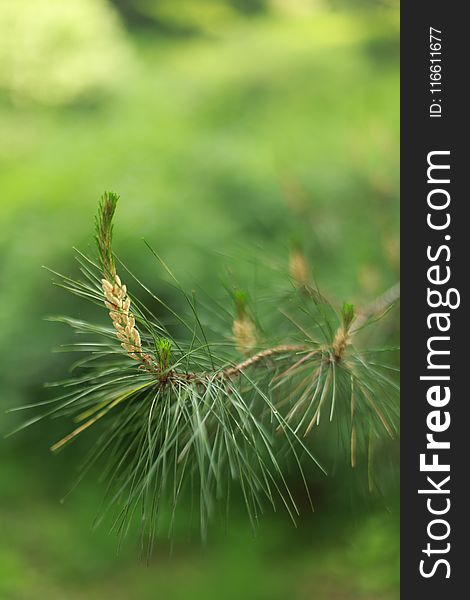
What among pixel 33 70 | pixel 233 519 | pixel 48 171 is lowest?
pixel 233 519

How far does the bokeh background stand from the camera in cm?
190

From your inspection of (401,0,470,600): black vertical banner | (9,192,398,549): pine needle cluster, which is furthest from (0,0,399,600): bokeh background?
(9,192,398,549): pine needle cluster

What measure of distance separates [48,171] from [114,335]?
8.27 feet

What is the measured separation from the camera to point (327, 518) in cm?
221

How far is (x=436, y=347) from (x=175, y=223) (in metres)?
1.63

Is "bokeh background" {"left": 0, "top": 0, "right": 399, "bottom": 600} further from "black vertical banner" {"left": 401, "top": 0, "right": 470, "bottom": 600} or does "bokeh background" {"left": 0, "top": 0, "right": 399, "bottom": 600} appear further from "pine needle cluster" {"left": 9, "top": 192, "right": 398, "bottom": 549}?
"pine needle cluster" {"left": 9, "top": 192, "right": 398, "bottom": 549}

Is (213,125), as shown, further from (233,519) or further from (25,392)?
(233,519)

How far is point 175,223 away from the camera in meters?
2.25

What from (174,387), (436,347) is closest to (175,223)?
(436,347)

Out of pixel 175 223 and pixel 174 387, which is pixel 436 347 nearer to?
pixel 174 387

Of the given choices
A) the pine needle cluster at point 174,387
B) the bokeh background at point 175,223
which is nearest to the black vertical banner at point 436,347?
the pine needle cluster at point 174,387

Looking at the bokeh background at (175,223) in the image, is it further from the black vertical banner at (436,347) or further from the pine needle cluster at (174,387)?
the pine needle cluster at (174,387)

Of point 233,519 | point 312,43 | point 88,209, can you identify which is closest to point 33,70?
point 88,209

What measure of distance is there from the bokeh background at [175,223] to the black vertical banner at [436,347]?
239mm
